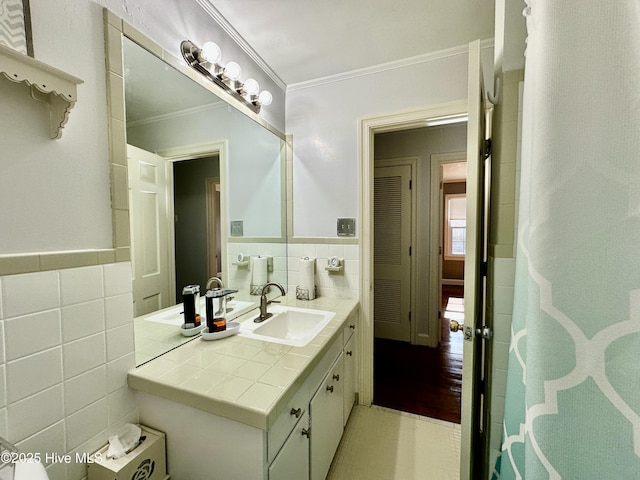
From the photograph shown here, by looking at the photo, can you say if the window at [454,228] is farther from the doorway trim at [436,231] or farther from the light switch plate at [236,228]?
the light switch plate at [236,228]

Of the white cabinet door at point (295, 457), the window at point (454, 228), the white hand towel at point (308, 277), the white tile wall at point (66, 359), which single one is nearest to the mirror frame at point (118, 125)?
the white tile wall at point (66, 359)

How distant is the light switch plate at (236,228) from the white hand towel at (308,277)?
1.65ft

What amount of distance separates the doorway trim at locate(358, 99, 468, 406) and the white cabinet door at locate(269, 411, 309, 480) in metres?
0.93

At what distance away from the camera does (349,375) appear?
168 cm

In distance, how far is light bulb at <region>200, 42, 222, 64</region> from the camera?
1.23 metres

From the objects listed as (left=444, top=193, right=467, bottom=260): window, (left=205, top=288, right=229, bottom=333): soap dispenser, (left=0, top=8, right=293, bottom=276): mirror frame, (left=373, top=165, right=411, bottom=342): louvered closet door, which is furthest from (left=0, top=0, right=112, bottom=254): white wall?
(left=444, top=193, right=467, bottom=260): window

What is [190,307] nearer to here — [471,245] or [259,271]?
[259,271]

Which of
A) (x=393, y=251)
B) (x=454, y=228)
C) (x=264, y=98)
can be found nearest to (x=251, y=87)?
(x=264, y=98)

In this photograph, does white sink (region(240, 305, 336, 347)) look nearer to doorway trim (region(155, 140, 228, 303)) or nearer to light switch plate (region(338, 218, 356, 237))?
doorway trim (region(155, 140, 228, 303))

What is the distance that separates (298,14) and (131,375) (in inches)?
71.0

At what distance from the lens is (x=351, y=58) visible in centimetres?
168

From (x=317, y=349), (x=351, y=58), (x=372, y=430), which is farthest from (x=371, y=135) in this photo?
(x=372, y=430)

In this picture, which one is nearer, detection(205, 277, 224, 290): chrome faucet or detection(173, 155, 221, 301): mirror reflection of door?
detection(173, 155, 221, 301): mirror reflection of door

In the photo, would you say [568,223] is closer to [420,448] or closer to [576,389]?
[576,389]
